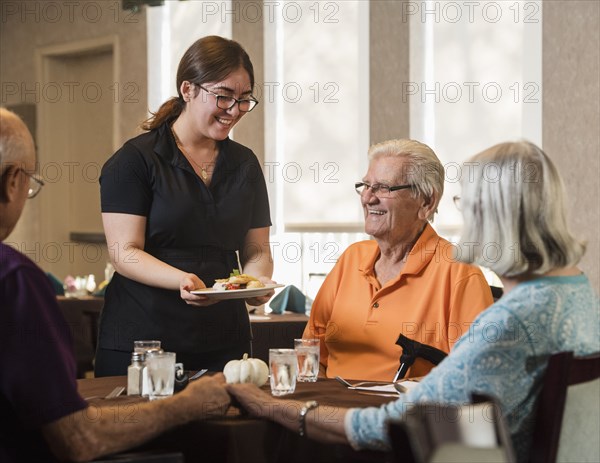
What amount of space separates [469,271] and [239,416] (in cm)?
92

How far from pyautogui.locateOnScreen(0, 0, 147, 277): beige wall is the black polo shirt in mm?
5091

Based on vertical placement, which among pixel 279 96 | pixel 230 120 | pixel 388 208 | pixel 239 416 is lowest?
pixel 239 416

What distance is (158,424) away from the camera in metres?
1.73

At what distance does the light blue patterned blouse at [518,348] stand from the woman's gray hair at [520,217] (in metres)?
0.05

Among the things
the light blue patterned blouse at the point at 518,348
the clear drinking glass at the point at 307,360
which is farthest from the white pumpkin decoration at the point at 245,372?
the light blue patterned blouse at the point at 518,348

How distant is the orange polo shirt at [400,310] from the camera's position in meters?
2.51

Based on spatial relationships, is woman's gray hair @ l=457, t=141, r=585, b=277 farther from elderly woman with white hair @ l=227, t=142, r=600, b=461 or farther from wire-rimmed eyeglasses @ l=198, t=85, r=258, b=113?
wire-rimmed eyeglasses @ l=198, t=85, r=258, b=113

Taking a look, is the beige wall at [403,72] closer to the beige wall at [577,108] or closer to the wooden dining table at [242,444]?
the beige wall at [577,108]

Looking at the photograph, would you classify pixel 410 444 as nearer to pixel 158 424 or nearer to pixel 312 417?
pixel 312 417

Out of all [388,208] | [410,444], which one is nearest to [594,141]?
[388,208]

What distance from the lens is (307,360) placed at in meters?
2.33

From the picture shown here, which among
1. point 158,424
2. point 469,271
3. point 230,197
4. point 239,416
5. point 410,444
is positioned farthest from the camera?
point 230,197

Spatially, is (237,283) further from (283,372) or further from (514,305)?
(514,305)

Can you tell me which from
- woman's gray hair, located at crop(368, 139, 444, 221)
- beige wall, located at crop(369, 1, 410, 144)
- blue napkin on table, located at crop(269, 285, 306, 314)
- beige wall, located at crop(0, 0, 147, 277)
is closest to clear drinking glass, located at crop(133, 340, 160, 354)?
woman's gray hair, located at crop(368, 139, 444, 221)
